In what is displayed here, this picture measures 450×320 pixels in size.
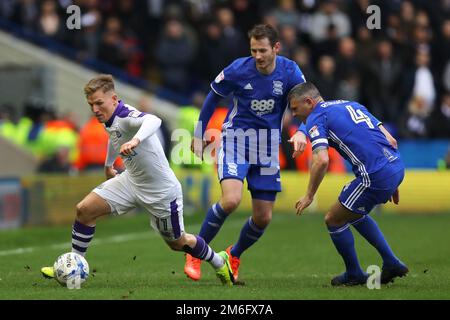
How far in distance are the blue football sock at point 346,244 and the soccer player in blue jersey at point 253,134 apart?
1.10 meters

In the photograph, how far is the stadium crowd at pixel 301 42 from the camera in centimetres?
2194

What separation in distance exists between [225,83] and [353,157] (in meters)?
1.83

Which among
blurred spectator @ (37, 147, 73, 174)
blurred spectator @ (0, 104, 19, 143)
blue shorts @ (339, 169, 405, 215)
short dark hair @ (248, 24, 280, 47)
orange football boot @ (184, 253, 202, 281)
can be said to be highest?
short dark hair @ (248, 24, 280, 47)

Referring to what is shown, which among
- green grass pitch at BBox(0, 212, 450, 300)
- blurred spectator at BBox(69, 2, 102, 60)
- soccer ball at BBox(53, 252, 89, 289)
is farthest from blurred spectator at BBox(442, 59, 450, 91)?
soccer ball at BBox(53, 252, 89, 289)

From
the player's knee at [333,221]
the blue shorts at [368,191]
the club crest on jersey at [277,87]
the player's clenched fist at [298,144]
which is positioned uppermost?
the club crest on jersey at [277,87]

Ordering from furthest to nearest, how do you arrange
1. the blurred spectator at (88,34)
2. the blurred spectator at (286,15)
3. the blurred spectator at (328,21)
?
the blurred spectator at (286,15) → the blurred spectator at (328,21) → the blurred spectator at (88,34)

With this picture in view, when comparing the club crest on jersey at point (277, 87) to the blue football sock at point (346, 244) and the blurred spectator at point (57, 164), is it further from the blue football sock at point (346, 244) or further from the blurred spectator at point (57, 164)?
the blurred spectator at point (57, 164)

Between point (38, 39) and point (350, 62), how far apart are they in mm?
6822

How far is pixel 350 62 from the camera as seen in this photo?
22188mm

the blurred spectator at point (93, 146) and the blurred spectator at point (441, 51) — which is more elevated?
the blurred spectator at point (441, 51)

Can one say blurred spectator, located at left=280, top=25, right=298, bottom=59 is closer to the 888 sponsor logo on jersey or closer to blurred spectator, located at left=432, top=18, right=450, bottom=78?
blurred spectator, located at left=432, top=18, right=450, bottom=78

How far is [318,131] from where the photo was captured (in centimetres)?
995

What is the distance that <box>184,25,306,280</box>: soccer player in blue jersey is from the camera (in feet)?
36.6

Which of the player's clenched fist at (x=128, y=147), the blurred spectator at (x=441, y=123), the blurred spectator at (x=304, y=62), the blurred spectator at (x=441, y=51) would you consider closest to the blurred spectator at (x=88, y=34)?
the blurred spectator at (x=304, y=62)
